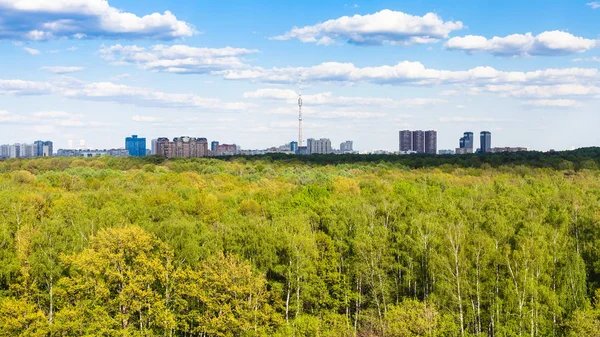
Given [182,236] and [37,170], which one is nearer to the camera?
[182,236]

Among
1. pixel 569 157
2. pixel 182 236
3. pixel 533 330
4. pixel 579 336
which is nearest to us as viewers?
pixel 579 336

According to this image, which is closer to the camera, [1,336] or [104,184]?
[1,336]

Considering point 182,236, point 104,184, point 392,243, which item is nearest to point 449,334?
point 392,243

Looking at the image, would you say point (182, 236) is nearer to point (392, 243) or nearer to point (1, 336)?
point (1, 336)

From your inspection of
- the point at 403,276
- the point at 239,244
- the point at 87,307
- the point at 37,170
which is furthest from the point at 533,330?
the point at 37,170

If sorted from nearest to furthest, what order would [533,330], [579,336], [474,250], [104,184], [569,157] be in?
[579,336]
[533,330]
[474,250]
[104,184]
[569,157]

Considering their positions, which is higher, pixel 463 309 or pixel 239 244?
pixel 239 244

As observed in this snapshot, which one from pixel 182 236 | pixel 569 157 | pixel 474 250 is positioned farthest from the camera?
pixel 569 157

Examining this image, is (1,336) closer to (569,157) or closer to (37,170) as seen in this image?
(37,170)

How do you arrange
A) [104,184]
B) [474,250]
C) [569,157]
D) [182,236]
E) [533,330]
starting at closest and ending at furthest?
[533,330]
[474,250]
[182,236]
[104,184]
[569,157]
